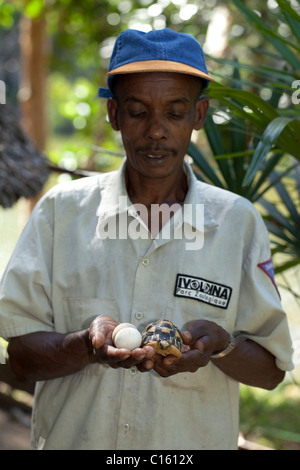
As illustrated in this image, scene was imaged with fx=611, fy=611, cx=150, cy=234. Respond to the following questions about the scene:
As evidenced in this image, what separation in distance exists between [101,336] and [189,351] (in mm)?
211

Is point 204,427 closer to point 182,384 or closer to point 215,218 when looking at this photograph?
point 182,384

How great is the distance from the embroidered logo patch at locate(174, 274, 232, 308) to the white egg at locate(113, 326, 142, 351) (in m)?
0.23

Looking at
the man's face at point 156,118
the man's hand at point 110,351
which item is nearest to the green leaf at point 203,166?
the man's face at point 156,118

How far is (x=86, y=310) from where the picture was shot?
167cm

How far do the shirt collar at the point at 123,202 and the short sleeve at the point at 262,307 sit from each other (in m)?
0.14

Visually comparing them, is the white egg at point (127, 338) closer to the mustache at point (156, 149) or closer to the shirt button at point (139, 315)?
the shirt button at point (139, 315)

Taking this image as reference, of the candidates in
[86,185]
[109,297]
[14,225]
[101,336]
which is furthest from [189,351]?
[14,225]

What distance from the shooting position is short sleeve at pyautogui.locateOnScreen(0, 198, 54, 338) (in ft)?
5.42

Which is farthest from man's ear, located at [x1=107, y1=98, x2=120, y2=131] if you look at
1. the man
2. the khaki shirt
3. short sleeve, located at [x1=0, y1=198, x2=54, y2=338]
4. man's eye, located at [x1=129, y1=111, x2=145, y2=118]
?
short sleeve, located at [x1=0, y1=198, x2=54, y2=338]

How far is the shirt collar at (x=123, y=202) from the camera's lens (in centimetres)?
171

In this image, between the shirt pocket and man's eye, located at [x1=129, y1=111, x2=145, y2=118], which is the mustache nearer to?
man's eye, located at [x1=129, y1=111, x2=145, y2=118]

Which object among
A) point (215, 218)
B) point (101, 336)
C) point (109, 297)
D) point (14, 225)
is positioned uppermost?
point (14, 225)

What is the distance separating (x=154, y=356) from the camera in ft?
4.64

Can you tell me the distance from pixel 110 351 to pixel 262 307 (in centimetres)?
50
